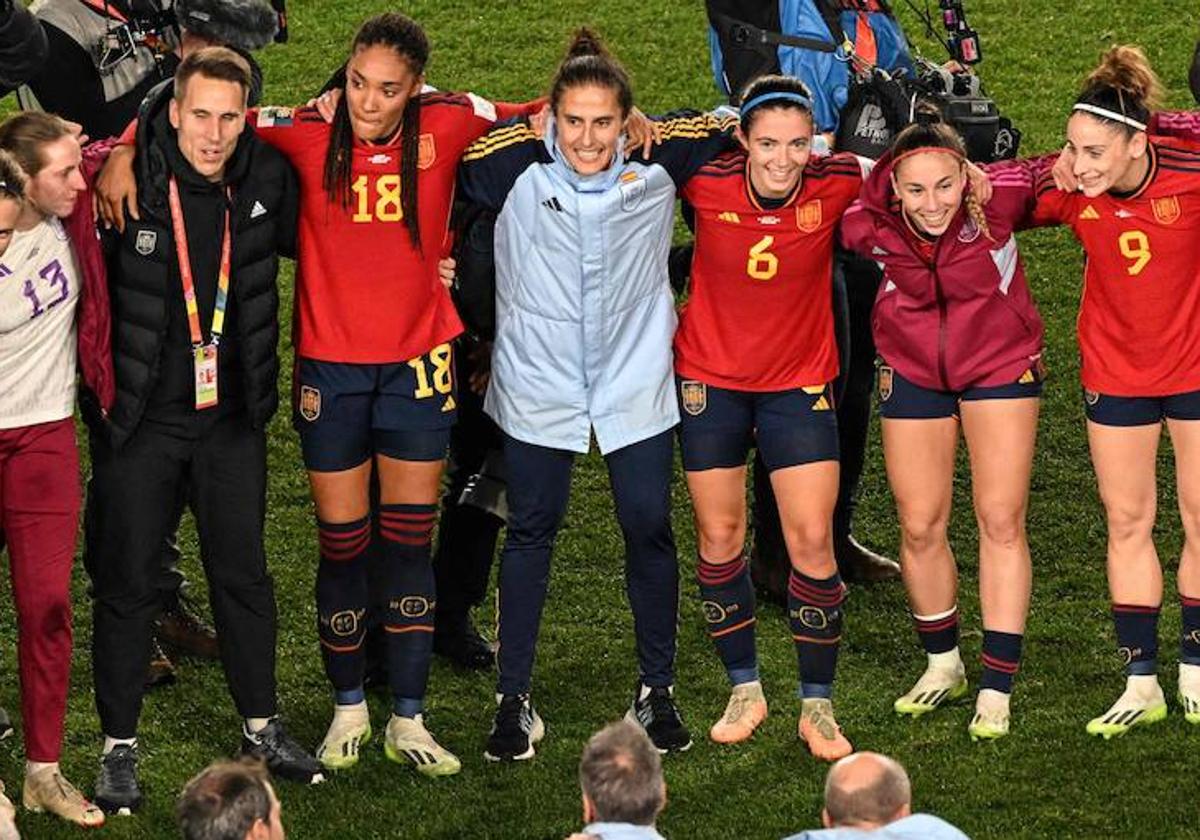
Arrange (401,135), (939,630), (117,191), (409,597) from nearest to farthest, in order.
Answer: (117,191), (401,135), (409,597), (939,630)

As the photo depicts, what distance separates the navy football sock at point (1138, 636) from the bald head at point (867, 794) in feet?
7.22

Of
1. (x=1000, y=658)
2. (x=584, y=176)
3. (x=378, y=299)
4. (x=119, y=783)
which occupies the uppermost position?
(x=584, y=176)

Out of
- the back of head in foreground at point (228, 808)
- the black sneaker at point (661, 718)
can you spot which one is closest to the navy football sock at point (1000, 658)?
the black sneaker at point (661, 718)

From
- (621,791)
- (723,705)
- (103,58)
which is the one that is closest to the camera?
(621,791)

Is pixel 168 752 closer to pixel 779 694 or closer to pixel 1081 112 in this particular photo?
pixel 779 694

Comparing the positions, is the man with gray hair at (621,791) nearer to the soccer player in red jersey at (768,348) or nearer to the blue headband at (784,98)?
the soccer player in red jersey at (768,348)

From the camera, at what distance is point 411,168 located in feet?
22.2

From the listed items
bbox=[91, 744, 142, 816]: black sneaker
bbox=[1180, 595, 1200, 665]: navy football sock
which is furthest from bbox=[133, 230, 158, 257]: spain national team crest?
bbox=[1180, 595, 1200, 665]: navy football sock

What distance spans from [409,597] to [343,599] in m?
0.18

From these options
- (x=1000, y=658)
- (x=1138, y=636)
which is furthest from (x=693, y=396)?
(x=1138, y=636)

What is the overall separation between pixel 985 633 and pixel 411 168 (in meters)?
2.11

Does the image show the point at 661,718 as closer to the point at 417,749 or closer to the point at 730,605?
the point at 730,605

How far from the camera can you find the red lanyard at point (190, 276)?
21.5ft

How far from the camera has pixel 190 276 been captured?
21.7 ft
